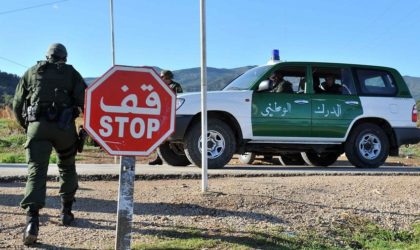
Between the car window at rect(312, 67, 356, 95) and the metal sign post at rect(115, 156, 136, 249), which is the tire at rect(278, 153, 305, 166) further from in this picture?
the metal sign post at rect(115, 156, 136, 249)

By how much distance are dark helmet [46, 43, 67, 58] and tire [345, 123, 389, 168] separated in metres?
6.18

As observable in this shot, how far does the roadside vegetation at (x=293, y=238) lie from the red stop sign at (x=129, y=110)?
1.18 metres

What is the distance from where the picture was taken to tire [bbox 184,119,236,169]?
861cm

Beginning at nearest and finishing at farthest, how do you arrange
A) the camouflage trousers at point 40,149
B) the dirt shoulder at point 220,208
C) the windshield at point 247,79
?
1. the camouflage trousers at point 40,149
2. the dirt shoulder at point 220,208
3. the windshield at point 247,79

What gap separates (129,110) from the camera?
13.0 feet

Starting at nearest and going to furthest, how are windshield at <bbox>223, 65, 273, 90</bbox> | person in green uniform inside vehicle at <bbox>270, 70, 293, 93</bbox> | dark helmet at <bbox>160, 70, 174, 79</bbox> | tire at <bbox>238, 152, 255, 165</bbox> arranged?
windshield at <bbox>223, 65, 273, 90</bbox> → person in green uniform inside vehicle at <bbox>270, 70, 293, 93</bbox> → dark helmet at <bbox>160, 70, 174, 79</bbox> → tire at <bbox>238, 152, 255, 165</bbox>

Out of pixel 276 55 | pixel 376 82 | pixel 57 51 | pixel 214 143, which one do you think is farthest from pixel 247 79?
pixel 57 51

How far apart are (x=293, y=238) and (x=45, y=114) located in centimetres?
252

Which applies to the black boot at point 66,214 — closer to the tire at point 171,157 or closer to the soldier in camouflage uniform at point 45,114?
the soldier in camouflage uniform at point 45,114

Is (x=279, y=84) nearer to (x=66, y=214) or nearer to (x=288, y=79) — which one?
(x=288, y=79)

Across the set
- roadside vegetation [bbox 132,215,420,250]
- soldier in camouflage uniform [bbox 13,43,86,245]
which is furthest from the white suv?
soldier in camouflage uniform [bbox 13,43,86,245]

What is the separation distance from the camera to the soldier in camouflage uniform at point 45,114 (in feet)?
15.8

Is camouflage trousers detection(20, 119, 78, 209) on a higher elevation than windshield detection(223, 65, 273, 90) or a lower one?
lower

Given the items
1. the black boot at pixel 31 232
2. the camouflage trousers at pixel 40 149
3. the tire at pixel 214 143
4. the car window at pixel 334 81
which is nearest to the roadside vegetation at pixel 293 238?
the black boot at pixel 31 232
